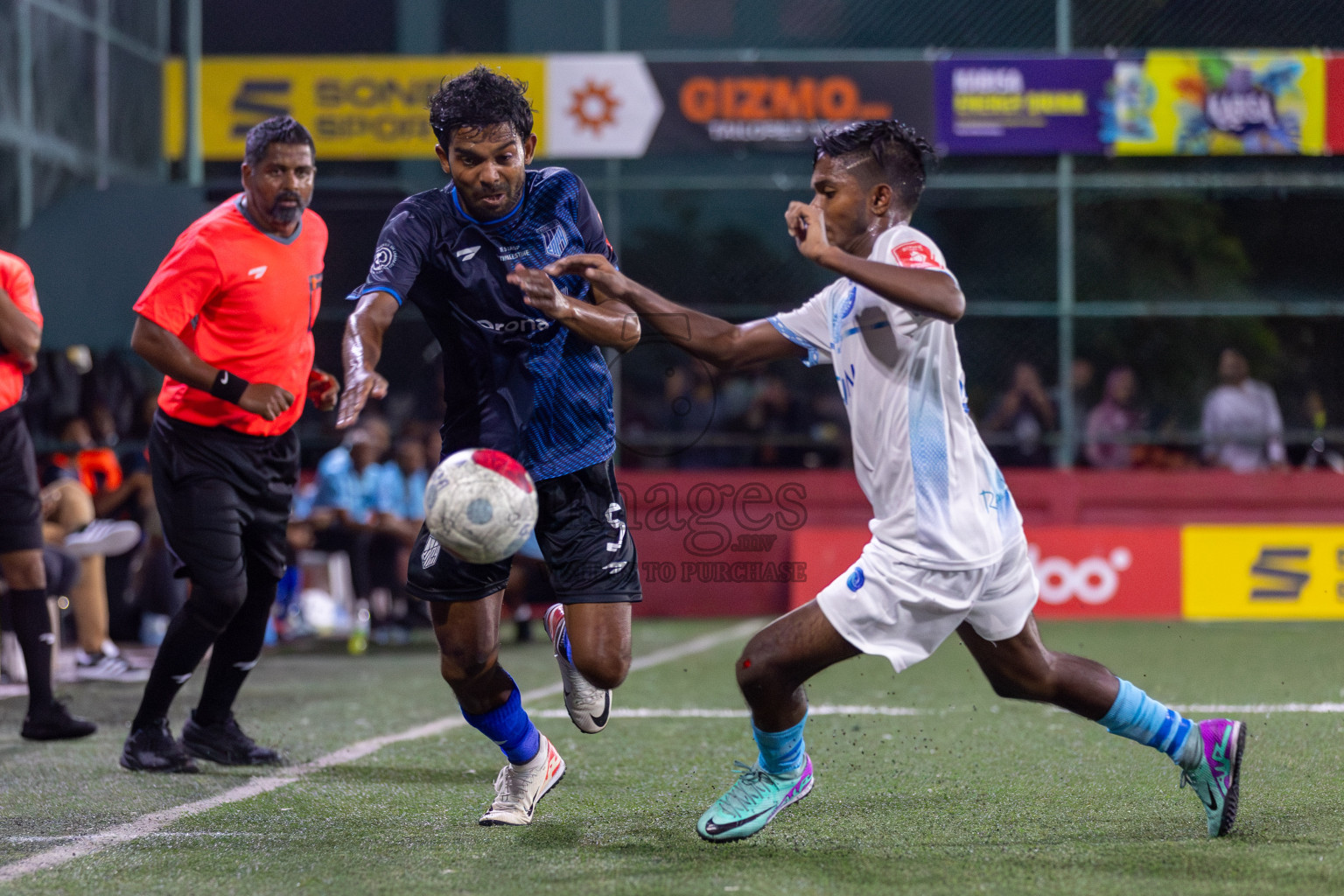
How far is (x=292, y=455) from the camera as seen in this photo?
576cm

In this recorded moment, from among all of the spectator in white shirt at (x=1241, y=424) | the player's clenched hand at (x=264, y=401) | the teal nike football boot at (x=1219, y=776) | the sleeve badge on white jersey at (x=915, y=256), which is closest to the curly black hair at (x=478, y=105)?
the sleeve badge on white jersey at (x=915, y=256)

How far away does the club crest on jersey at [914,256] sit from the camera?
375 cm

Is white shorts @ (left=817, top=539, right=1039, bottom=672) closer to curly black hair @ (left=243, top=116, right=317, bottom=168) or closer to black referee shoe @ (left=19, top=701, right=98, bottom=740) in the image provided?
curly black hair @ (left=243, top=116, right=317, bottom=168)

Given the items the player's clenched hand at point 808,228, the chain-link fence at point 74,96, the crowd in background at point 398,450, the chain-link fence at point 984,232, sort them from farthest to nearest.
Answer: the chain-link fence at point 984,232
the chain-link fence at point 74,96
the crowd in background at point 398,450
the player's clenched hand at point 808,228

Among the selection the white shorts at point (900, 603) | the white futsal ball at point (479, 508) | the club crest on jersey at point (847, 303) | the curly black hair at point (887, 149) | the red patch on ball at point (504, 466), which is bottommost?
the white shorts at point (900, 603)

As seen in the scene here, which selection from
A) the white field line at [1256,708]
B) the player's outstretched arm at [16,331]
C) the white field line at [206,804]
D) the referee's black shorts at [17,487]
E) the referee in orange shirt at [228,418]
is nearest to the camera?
the white field line at [206,804]

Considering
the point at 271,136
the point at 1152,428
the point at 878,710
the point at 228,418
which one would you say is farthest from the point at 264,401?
the point at 1152,428

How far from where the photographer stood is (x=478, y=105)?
4.14 meters

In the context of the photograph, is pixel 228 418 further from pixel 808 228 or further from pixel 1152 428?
pixel 1152 428

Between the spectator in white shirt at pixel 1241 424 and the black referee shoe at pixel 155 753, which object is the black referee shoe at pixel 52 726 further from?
the spectator in white shirt at pixel 1241 424

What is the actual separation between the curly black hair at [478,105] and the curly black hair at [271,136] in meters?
1.44

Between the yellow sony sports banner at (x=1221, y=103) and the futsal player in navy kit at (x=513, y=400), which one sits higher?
the yellow sony sports banner at (x=1221, y=103)

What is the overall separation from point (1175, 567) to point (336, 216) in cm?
926

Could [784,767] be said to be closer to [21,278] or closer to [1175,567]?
[21,278]
